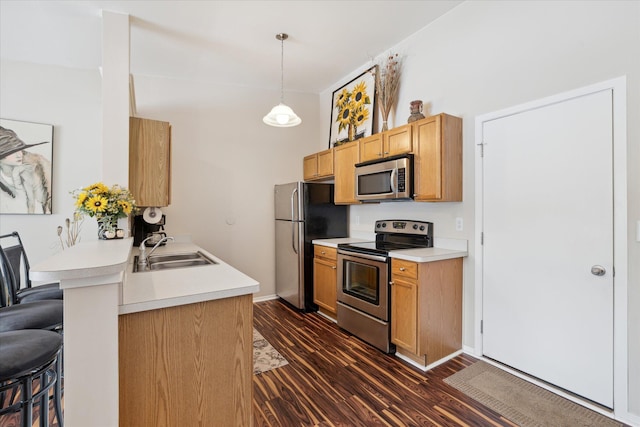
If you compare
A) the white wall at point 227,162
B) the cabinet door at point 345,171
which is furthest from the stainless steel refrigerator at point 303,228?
the white wall at point 227,162

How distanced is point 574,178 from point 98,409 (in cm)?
287

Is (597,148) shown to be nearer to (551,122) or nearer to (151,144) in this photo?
(551,122)

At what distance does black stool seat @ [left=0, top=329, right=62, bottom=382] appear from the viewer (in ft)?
3.99

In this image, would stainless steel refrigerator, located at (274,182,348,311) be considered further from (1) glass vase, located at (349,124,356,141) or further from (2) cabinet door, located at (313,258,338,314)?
(1) glass vase, located at (349,124,356,141)

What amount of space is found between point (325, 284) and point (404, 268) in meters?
1.29

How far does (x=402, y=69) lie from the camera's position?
11.0 ft

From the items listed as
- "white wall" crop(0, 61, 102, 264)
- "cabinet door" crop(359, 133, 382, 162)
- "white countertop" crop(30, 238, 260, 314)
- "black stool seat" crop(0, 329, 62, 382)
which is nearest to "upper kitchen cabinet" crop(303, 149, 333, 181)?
"cabinet door" crop(359, 133, 382, 162)

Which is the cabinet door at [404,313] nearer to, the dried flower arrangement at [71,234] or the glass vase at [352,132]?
the glass vase at [352,132]

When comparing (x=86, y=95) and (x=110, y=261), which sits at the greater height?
(x=86, y=95)

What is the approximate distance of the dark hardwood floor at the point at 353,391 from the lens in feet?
6.30

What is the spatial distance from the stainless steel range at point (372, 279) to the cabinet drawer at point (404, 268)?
0.17ft

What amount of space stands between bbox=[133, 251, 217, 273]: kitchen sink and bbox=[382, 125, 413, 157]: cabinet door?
1953 millimetres

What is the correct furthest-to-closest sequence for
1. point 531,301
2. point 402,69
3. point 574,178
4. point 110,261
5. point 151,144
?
point 402,69, point 151,144, point 531,301, point 574,178, point 110,261

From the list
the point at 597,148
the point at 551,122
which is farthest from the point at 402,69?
the point at 597,148
